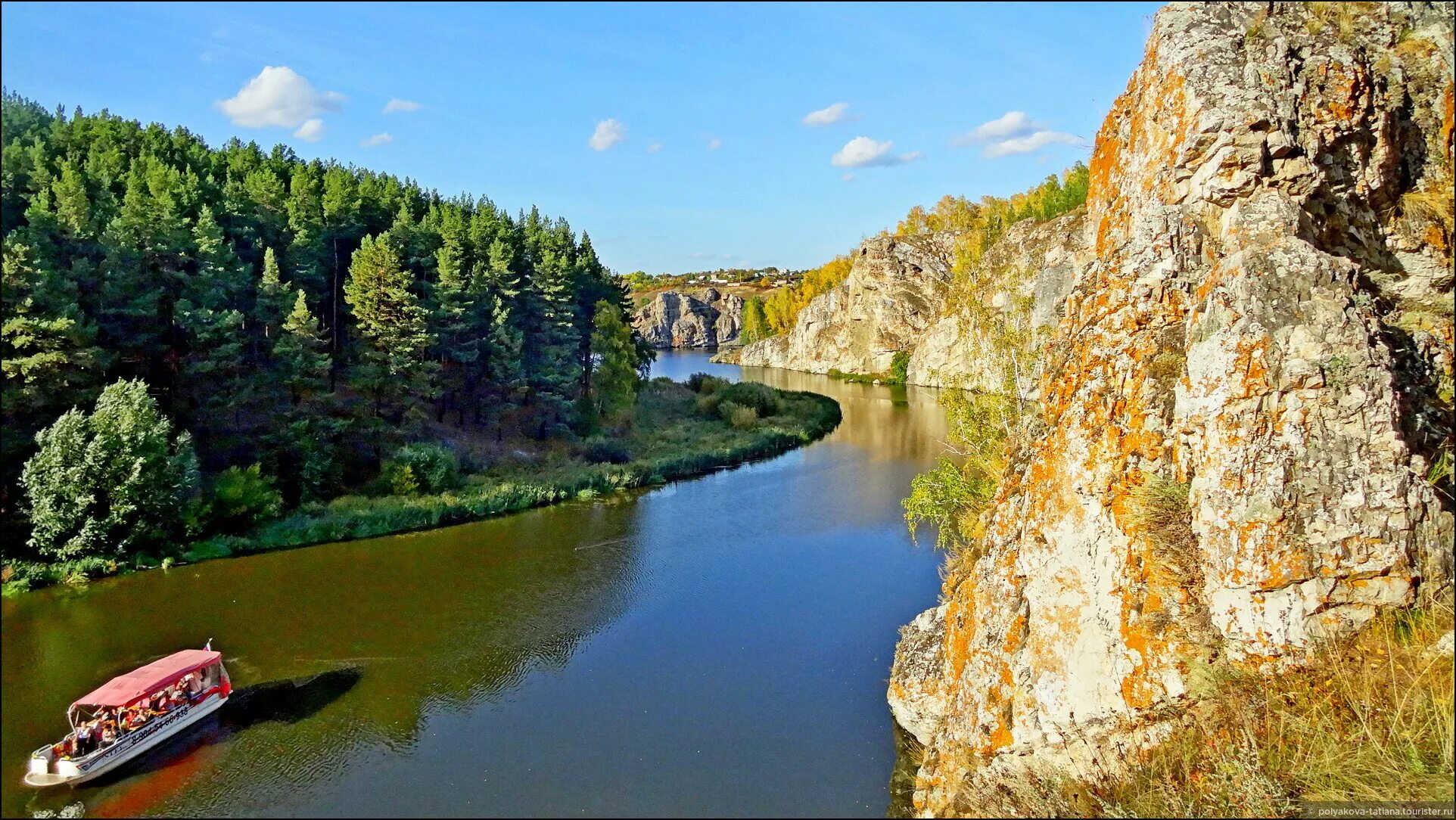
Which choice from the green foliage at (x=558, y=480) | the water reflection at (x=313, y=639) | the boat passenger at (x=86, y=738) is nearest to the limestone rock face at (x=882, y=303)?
the green foliage at (x=558, y=480)

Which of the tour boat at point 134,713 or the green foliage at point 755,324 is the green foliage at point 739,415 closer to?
the tour boat at point 134,713

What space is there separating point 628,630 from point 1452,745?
1282 centimetres

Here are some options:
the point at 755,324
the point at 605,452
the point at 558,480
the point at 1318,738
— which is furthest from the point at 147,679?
the point at 755,324

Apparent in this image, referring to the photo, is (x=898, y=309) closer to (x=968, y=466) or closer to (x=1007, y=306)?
(x=1007, y=306)

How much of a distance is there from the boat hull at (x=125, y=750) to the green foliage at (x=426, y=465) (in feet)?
45.7

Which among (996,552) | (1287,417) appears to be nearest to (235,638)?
(996,552)

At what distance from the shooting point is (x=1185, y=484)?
691 cm

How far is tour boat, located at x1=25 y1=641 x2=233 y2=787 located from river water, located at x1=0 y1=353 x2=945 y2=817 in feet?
0.91

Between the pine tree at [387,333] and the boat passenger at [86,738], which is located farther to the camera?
the pine tree at [387,333]

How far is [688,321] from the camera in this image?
145125 millimetres

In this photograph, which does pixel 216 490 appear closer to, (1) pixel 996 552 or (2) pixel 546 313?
(2) pixel 546 313

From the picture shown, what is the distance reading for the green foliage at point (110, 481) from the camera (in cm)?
1340

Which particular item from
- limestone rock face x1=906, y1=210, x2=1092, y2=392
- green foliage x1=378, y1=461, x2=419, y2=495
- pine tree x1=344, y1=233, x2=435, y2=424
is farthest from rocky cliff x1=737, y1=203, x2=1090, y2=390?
green foliage x1=378, y1=461, x2=419, y2=495

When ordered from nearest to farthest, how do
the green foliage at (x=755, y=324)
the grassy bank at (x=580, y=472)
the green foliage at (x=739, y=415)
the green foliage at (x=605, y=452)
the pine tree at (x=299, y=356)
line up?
the grassy bank at (x=580, y=472)
the pine tree at (x=299, y=356)
the green foliage at (x=605, y=452)
the green foliage at (x=739, y=415)
the green foliage at (x=755, y=324)
